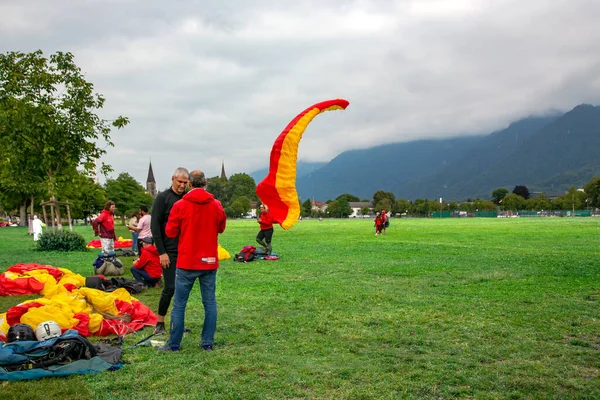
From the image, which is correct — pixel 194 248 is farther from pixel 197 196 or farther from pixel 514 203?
pixel 514 203

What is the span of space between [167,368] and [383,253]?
15.8 metres

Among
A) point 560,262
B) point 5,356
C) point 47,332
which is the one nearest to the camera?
point 5,356

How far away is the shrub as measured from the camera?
77.7 ft

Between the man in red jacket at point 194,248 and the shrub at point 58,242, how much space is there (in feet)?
63.2

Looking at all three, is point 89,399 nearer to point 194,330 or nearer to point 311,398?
point 311,398

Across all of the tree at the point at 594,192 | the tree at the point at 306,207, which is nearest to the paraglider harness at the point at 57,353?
the tree at the point at 594,192

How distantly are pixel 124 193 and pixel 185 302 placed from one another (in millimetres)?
94057

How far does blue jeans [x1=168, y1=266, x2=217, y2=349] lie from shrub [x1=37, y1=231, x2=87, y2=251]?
19.3 metres

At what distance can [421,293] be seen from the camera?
11109mm

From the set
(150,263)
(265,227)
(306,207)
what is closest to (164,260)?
(150,263)

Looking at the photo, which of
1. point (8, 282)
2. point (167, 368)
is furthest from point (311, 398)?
point (8, 282)

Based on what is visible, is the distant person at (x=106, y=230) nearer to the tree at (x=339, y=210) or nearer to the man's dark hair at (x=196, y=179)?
the man's dark hair at (x=196, y=179)

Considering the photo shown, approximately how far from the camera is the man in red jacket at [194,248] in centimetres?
673

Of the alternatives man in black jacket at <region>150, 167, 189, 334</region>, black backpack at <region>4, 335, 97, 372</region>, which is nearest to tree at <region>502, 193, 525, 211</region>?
man in black jacket at <region>150, 167, 189, 334</region>
